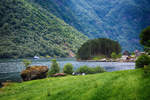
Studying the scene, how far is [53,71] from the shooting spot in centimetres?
4809

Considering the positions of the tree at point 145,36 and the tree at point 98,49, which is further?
the tree at point 98,49

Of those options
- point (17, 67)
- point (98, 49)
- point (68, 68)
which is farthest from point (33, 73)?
point (98, 49)

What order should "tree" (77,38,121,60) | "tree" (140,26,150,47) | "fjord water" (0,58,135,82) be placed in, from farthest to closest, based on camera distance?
"tree" (77,38,121,60)
"fjord water" (0,58,135,82)
"tree" (140,26,150,47)

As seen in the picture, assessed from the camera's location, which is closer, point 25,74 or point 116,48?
point 25,74

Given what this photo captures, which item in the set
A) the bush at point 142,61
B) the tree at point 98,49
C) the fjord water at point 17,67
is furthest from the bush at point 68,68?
the tree at point 98,49

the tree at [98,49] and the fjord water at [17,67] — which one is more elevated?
the tree at [98,49]

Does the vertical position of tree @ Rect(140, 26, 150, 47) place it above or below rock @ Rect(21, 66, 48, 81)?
above

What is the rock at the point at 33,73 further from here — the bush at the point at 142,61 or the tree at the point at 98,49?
the tree at the point at 98,49

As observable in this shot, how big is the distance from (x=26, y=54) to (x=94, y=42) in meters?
97.9

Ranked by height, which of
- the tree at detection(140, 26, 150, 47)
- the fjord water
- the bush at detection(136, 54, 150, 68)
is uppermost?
the tree at detection(140, 26, 150, 47)

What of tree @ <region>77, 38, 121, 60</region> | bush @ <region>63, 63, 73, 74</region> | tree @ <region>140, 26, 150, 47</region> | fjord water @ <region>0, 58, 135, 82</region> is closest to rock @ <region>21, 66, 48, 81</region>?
fjord water @ <region>0, 58, 135, 82</region>

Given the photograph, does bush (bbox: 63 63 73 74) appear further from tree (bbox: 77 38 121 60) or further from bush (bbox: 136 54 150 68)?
tree (bbox: 77 38 121 60)

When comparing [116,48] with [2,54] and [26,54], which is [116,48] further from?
[2,54]

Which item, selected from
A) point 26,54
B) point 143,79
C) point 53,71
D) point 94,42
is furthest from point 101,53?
point 143,79
